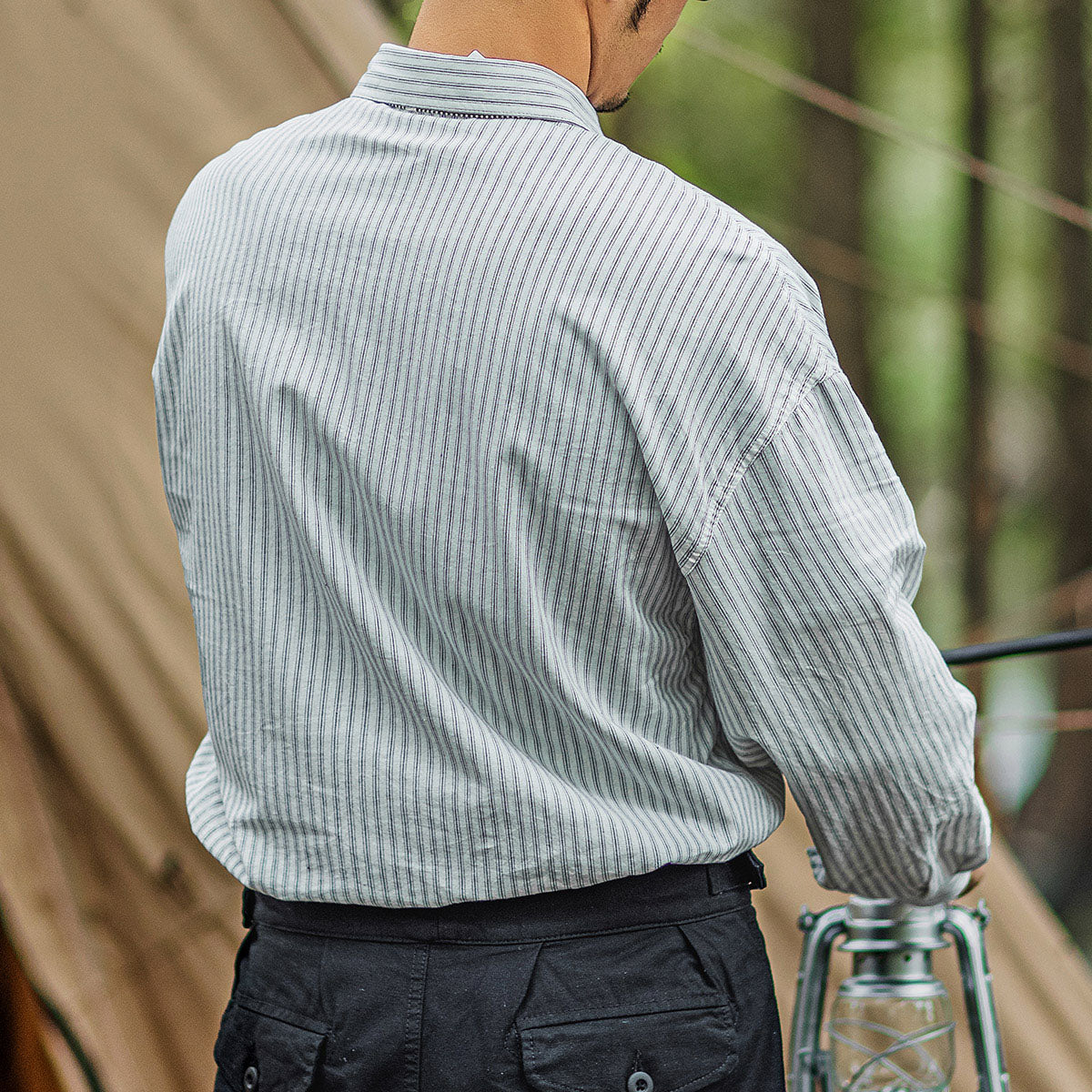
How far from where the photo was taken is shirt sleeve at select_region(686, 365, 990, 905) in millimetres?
614

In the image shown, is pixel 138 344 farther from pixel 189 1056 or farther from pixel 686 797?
pixel 686 797

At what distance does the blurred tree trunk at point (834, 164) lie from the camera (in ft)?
5.94

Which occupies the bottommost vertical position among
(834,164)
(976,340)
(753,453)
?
(976,340)

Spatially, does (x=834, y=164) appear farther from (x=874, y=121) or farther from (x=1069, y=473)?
(x=1069, y=473)

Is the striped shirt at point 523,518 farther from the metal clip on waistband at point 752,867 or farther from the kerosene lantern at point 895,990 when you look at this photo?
the kerosene lantern at point 895,990

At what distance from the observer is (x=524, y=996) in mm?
634

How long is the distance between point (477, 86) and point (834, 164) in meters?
1.32

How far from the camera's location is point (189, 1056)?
140 centimetres

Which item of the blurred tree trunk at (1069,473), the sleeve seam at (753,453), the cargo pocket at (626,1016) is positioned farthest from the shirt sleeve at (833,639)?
the blurred tree trunk at (1069,473)

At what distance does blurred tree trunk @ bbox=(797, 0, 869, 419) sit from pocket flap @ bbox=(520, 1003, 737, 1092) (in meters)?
1.33

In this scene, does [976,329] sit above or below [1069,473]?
above

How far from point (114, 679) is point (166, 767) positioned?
0.12 meters

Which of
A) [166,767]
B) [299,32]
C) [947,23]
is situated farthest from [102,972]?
[947,23]

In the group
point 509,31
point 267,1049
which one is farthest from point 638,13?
point 267,1049
